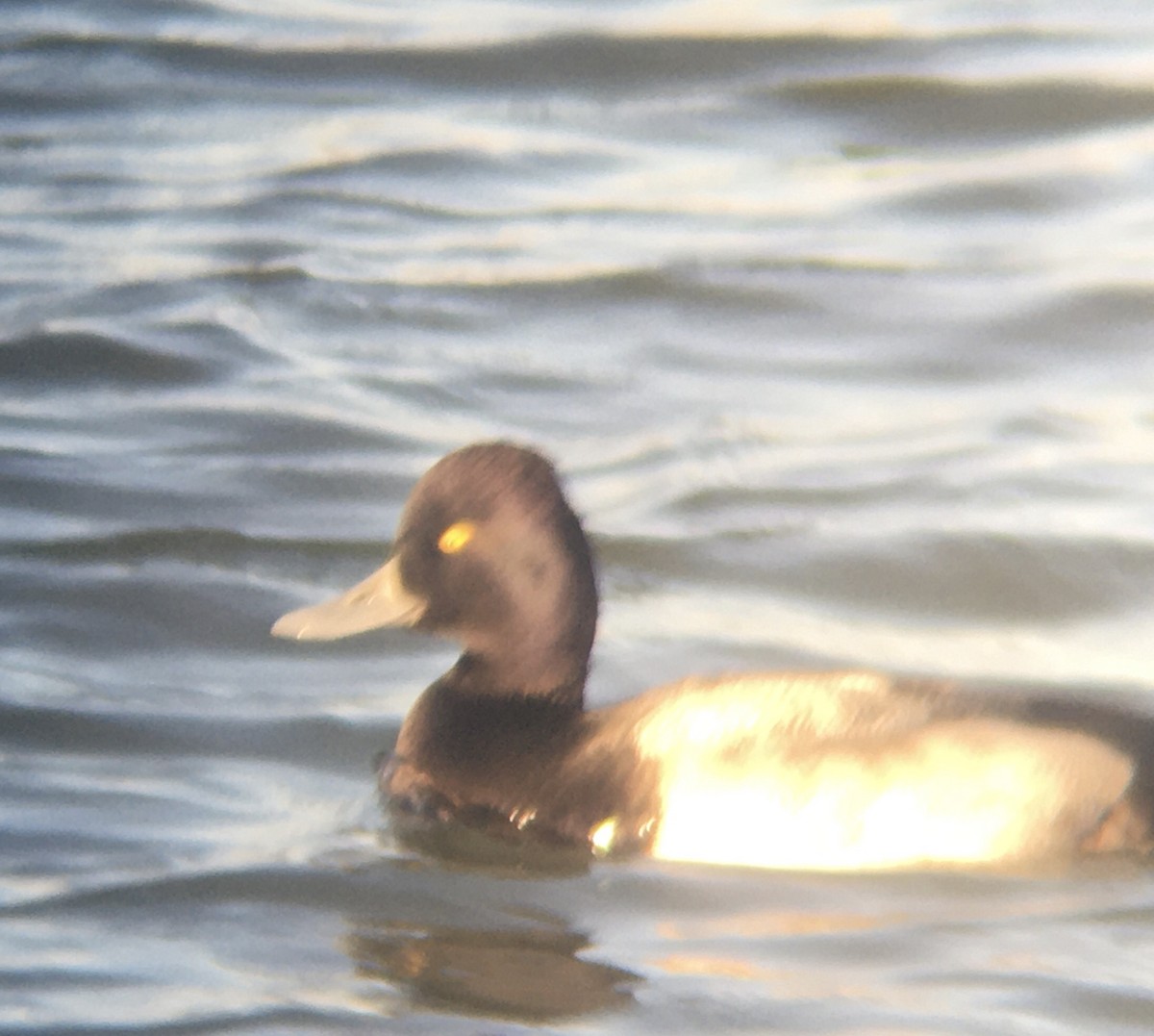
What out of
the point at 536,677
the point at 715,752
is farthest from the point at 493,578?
the point at 715,752

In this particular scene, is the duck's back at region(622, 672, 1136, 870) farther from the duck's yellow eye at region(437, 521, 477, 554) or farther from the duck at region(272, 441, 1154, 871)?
the duck's yellow eye at region(437, 521, 477, 554)

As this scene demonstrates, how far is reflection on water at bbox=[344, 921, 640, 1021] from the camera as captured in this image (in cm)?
508

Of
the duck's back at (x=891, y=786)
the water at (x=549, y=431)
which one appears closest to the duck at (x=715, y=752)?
the duck's back at (x=891, y=786)

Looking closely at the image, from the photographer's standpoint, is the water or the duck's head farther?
the duck's head

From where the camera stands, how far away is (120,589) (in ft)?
25.5

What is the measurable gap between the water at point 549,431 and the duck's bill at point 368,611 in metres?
0.40

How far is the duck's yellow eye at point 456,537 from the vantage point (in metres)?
6.11

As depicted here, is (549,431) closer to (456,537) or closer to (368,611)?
(368,611)

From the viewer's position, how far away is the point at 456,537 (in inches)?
241

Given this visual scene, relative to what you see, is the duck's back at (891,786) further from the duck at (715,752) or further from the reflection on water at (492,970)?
the reflection on water at (492,970)

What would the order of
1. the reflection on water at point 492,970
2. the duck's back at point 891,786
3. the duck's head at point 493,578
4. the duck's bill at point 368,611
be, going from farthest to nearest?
the duck's bill at point 368,611 < the duck's head at point 493,578 < the duck's back at point 891,786 < the reflection on water at point 492,970

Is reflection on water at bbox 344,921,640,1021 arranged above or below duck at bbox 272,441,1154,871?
below

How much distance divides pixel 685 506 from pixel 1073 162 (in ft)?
14.2

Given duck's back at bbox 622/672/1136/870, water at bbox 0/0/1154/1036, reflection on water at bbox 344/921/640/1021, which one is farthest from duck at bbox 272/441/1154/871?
reflection on water at bbox 344/921/640/1021
